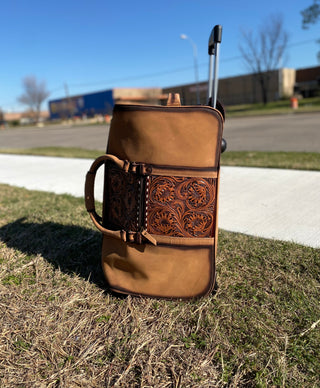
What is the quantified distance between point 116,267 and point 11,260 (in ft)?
3.08

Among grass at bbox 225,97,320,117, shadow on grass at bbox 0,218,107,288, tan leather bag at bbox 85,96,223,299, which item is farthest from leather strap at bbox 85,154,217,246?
grass at bbox 225,97,320,117

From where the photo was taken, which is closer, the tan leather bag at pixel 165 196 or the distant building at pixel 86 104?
the tan leather bag at pixel 165 196

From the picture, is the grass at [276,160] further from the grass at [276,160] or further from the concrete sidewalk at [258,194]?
the concrete sidewalk at [258,194]

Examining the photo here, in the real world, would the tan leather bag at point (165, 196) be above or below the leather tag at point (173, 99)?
below

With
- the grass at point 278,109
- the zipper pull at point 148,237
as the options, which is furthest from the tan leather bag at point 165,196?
the grass at point 278,109

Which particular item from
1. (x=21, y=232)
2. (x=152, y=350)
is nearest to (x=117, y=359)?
(x=152, y=350)

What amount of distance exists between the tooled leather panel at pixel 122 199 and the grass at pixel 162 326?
1.53 ft

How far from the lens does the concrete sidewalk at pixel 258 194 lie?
2791 mm

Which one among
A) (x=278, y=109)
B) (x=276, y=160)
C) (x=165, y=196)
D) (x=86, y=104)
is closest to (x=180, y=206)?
(x=165, y=196)

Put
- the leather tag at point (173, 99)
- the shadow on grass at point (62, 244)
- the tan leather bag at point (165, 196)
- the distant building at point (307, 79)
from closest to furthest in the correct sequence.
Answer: the tan leather bag at point (165, 196), the leather tag at point (173, 99), the shadow on grass at point (62, 244), the distant building at point (307, 79)

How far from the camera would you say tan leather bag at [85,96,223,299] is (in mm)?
1670

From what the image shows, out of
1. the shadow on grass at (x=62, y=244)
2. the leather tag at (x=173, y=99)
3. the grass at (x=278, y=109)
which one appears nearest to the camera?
the leather tag at (x=173, y=99)

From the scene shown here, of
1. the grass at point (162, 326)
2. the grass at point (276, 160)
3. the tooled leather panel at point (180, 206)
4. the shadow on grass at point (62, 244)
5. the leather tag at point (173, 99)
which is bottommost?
the grass at point (162, 326)

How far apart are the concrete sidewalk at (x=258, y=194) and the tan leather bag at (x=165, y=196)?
112 centimetres
